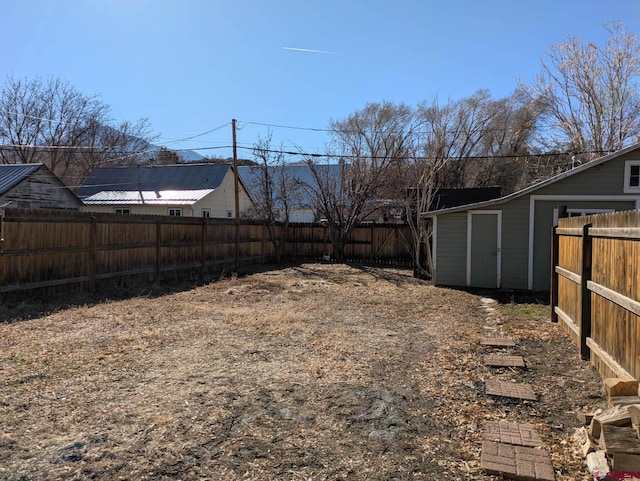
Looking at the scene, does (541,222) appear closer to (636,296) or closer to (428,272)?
(428,272)

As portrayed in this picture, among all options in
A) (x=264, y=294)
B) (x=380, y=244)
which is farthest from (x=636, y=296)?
(x=380, y=244)

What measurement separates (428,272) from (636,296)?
388 inches

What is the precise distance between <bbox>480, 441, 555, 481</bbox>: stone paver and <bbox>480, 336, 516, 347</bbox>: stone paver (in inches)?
111

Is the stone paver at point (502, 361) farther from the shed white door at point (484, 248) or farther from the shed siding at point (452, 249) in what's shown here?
the shed siding at point (452, 249)

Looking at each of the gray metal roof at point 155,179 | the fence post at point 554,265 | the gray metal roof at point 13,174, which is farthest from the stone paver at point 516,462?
the gray metal roof at point 155,179

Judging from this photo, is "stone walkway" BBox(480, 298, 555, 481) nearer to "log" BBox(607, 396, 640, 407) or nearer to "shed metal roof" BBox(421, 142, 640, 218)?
"log" BBox(607, 396, 640, 407)

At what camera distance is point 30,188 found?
16.4m

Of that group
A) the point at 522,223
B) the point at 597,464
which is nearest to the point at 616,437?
the point at 597,464

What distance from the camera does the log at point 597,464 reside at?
254 centimetres

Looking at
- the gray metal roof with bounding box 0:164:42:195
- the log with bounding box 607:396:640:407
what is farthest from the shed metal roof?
the gray metal roof with bounding box 0:164:42:195

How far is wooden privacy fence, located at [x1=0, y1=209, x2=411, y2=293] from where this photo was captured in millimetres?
7973

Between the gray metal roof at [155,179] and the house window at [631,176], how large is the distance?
18.4 meters

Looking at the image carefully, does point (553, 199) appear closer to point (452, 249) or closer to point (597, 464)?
point (452, 249)

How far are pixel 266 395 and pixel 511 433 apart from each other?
1967 mm
